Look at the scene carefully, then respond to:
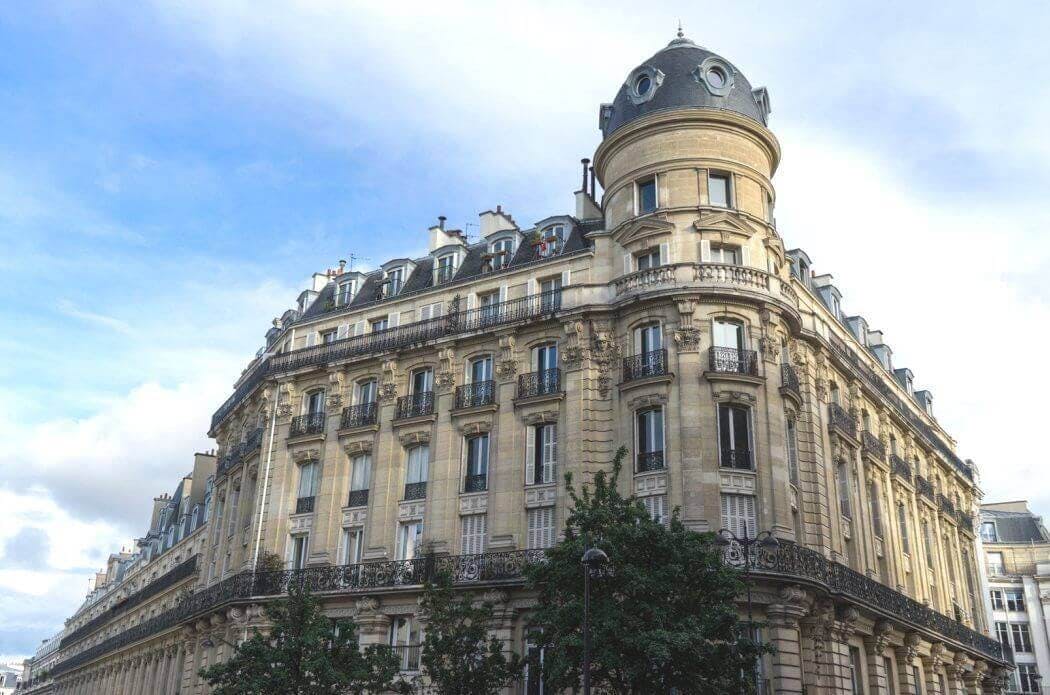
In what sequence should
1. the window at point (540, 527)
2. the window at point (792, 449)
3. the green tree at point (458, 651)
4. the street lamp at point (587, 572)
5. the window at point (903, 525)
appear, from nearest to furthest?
the street lamp at point (587, 572) < the green tree at point (458, 651) < the window at point (540, 527) < the window at point (792, 449) < the window at point (903, 525)

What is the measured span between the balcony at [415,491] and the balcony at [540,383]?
4276mm

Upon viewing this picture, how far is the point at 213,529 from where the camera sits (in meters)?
38.9

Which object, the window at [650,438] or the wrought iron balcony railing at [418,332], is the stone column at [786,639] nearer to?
the window at [650,438]

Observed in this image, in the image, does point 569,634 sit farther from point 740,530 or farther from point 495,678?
point 740,530

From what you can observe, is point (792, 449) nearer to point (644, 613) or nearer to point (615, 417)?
point (615, 417)

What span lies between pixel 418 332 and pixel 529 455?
6394 millimetres

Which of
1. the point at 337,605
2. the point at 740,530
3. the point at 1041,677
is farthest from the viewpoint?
the point at 1041,677

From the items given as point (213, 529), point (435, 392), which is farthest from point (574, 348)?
point (213, 529)

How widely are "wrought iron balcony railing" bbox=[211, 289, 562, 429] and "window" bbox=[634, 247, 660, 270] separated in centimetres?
250

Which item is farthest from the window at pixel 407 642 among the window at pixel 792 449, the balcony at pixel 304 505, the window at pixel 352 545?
the window at pixel 792 449

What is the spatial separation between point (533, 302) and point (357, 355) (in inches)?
264

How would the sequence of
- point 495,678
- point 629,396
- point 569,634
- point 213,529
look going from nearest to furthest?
1. point 569,634
2. point 495,678
3. point 629,396
4. point 213,529

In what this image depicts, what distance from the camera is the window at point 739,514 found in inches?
985

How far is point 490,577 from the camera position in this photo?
26.6 metres
